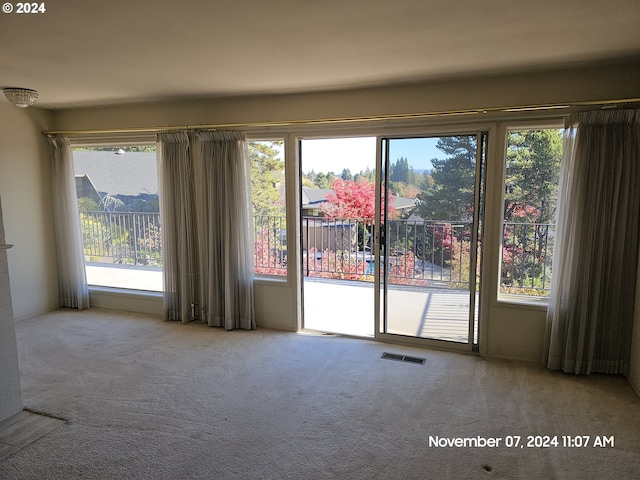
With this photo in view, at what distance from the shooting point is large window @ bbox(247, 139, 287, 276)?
4.09m

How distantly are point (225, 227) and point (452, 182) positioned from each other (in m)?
2.21

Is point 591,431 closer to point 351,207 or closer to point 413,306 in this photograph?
point 413,306

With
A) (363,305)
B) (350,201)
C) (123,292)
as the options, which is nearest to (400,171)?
(363,305)

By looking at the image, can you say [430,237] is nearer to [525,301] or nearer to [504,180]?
[504,180]

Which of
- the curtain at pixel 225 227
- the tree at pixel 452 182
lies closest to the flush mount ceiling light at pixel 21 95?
the curtain at pixel 225 227

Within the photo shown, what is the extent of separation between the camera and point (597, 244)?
2.95 metres

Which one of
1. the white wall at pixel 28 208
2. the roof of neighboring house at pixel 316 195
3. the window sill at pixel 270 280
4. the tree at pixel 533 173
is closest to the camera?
the tree at pixel 533 173

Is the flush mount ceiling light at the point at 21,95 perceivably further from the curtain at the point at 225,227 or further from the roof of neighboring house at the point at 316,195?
the roof of neighboring house at the point at 316,195

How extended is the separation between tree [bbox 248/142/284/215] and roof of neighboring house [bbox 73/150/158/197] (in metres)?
1.25

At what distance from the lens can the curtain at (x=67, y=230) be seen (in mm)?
4645

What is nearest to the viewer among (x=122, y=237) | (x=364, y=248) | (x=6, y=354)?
(x=6, y=354)

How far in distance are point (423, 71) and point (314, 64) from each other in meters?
0.83

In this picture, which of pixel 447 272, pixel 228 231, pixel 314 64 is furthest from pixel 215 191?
pixel 447 272

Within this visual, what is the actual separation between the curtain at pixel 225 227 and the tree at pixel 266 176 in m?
0.19
